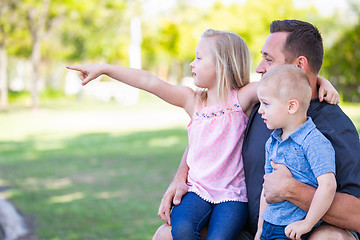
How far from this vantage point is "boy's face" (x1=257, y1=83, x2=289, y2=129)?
2258 millimetres

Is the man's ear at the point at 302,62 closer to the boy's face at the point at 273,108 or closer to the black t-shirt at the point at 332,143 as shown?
the black t-shirt at the point at 332,143

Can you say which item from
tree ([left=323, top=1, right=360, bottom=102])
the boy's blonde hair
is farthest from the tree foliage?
the boy's blonde hair

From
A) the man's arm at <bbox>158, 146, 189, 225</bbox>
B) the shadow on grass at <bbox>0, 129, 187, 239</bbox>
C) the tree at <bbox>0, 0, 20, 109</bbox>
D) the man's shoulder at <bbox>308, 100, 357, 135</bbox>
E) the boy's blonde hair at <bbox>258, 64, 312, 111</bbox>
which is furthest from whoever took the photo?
the tree at <bbox>0, 0, 20, 109</bbox>

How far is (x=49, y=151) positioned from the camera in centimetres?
1118

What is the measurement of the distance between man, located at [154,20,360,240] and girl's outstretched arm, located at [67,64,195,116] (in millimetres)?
402

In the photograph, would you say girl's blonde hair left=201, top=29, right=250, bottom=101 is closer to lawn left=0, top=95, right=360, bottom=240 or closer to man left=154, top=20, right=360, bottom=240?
man left=154, top=20, right=360, bottom=240

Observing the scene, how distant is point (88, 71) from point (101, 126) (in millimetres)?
13001

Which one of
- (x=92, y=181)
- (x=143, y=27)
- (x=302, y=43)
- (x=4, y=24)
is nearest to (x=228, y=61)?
(x=302, y=43)

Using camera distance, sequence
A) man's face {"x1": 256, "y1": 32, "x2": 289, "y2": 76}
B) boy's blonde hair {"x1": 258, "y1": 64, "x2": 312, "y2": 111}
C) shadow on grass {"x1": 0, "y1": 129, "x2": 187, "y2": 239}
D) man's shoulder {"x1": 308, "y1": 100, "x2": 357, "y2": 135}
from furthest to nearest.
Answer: shadow on grass {"x1": 0, "y1": 129, "x2": 187, "y2": 239} < man's face {"x1": 256, "y1": 32, "x2": 289, "y2": 76} < man's shoulder {"x1": 308, "y1": 100, "x2": 357, "y2": 135} < boy's blonde hair {"x1": 258, "y1": 64, "x2": 312, "y2": 111}

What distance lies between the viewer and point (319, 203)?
2.14 metres

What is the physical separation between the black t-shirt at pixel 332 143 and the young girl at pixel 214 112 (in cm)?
7

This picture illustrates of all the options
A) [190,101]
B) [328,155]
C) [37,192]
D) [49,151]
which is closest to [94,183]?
[37,192]

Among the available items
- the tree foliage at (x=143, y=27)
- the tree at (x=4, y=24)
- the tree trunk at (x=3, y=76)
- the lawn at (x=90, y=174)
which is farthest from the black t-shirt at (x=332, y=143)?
the tree trunk at (x=3, y=76)

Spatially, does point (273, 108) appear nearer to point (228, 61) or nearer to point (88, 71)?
point (228, 61)
